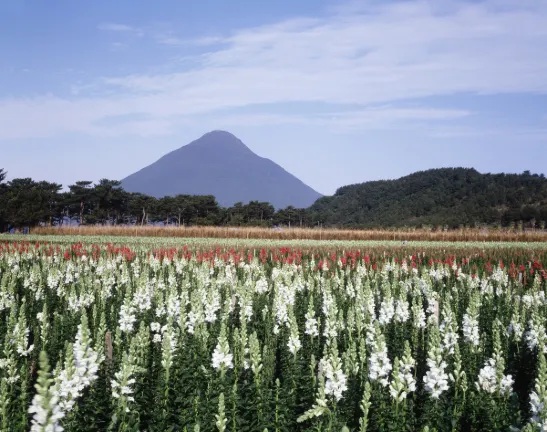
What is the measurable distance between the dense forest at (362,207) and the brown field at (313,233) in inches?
1554

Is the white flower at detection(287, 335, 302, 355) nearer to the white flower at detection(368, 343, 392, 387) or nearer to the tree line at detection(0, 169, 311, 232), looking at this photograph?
the white flower at detection(368, 343, 392, 387)

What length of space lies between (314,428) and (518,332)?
5088mm

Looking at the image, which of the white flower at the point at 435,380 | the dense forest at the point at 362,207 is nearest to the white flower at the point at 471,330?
the white flower at the point at 435,380

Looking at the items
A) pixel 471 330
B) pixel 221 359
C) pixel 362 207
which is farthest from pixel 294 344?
pixel 362 207

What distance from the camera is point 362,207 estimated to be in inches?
5812

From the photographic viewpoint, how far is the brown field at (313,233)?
4197cm

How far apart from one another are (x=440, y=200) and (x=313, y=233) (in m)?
87.6

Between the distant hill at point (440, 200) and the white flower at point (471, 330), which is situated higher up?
the distant hill at point (440, 200)

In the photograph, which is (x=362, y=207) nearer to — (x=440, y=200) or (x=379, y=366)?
(x=440, y=200)

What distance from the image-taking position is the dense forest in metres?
98.7

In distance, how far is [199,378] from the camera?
6219 millimetres

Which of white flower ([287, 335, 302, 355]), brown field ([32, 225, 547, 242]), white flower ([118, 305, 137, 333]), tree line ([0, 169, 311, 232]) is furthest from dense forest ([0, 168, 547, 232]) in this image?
white flower ([287, 335, 302, 355])

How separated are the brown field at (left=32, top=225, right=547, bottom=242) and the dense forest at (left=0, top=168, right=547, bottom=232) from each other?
39.5 m

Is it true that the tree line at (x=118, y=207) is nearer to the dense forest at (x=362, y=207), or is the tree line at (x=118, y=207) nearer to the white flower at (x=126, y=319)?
the dense forest at (x=362, y=207)
